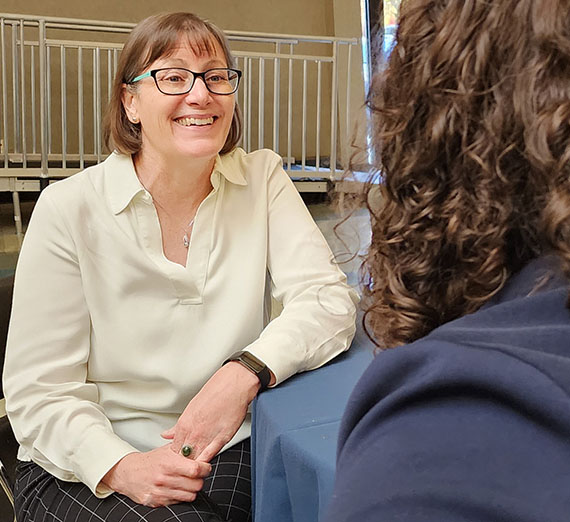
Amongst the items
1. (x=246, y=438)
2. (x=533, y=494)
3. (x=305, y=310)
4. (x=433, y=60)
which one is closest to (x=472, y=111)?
(x=433, y=60)

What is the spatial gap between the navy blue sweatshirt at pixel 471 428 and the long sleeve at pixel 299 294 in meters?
0.89

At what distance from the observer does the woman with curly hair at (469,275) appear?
0.41 m

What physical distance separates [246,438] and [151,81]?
0.78 metres

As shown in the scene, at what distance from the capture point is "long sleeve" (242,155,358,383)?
4.50ft

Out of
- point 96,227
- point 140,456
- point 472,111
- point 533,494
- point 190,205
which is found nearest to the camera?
point 533,494

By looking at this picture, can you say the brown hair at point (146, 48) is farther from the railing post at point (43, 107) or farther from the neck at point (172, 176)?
the railing post at point (43, 107)

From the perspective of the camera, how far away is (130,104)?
1.61 m

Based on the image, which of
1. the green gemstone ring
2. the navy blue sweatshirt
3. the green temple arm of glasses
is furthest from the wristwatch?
the navy blue sweatshirt

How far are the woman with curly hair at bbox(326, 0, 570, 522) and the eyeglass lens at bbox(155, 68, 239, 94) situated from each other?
1019mm

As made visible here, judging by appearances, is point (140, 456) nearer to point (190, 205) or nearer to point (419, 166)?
point (190, 205)

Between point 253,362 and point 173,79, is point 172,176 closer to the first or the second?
point 173,79

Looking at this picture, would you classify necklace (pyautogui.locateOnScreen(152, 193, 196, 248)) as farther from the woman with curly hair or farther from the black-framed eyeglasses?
the woman with curly hair

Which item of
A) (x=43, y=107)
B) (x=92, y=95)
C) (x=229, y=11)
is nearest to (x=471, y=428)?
(x=43, y=107)

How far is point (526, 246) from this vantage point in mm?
524
